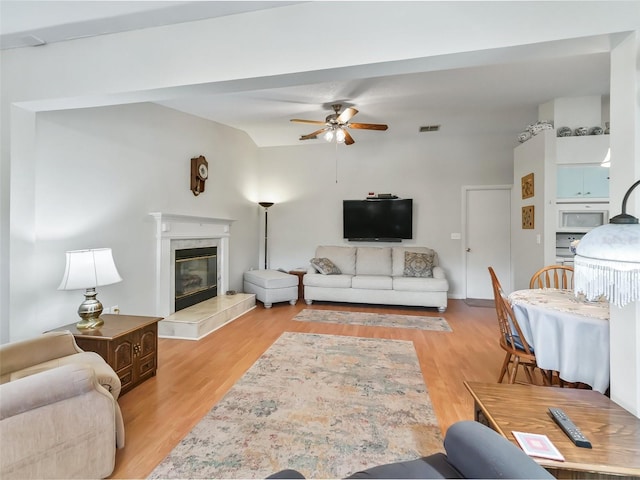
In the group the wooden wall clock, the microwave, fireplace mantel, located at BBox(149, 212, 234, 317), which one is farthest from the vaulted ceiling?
fireplace mantel, located at BBox(149, 212, 234, 317)

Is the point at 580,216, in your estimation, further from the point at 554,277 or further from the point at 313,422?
the point at 313,422

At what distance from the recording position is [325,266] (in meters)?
5.20

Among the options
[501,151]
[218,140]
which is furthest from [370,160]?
[218,140]

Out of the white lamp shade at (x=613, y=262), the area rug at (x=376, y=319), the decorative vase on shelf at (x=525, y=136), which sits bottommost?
the area rug at (x=376, y=319)

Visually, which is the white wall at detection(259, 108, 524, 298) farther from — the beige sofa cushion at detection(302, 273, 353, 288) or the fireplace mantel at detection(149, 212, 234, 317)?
the fireplace mantel at detection(149, 212, 234, 317)

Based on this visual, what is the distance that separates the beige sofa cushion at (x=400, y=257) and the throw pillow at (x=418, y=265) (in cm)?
12

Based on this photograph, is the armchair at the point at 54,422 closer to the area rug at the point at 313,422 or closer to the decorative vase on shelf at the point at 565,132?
the area rug at the point at 313,422

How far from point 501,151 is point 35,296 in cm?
640

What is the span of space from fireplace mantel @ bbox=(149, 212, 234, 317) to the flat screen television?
2.37 metres

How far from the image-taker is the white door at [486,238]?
17.2 ft

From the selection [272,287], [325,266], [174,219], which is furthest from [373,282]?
[174,219]

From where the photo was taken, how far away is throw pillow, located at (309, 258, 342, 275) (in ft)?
17.0

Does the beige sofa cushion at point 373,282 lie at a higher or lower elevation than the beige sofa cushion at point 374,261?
lower

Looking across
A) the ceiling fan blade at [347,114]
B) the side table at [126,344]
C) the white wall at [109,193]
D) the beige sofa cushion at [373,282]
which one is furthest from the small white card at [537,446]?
the beige sofa cushion at [373,282]
